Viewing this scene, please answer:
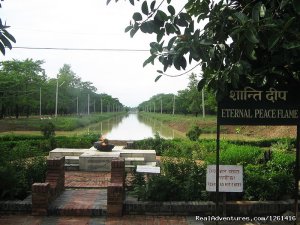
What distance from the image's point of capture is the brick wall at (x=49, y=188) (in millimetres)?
7309

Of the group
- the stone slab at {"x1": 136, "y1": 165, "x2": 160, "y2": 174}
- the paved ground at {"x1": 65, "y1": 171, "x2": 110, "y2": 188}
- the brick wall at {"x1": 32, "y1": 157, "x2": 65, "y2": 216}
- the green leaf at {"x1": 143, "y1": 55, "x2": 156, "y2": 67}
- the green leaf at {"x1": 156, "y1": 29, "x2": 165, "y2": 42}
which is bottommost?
the paved ground at {"x1": 65, "y1": 171, "x2": 110, "y2": 188}

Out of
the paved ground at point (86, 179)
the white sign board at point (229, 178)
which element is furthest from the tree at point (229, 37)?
the paved ground at point (86, 179)

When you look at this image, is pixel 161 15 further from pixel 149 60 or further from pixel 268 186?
pixel 268 186

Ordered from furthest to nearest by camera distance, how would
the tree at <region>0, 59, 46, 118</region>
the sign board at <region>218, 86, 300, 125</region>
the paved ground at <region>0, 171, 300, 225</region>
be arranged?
the tree at <region>0, 59, 46, 118</region>
the paved ground at <region>0, 171, 300, 225</region>
the sign board at <region>218, 86, 300, 125</region>

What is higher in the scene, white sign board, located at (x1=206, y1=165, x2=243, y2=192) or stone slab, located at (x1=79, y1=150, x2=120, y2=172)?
white sign board, located at (x1=206, y1=165, x2=243, y2=192)

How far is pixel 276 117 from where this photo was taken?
580 cm

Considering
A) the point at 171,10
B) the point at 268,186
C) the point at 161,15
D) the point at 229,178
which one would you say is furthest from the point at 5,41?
the point at 268,186

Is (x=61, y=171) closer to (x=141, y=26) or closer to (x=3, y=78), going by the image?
(x=141, y=26)

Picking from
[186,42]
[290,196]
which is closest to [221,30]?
[186,42]

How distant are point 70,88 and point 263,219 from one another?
66.7 m

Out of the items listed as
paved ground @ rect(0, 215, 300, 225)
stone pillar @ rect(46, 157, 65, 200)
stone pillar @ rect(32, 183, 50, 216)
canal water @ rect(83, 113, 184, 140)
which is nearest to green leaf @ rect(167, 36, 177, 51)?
paved ground @ rect(0, 215, 300, 225)

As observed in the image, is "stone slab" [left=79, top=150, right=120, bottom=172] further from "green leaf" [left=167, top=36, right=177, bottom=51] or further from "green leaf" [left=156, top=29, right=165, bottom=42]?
"green leaf" [left=167, top=36, right=177, bottom=51]

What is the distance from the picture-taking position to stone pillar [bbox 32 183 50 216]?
7.30 meters

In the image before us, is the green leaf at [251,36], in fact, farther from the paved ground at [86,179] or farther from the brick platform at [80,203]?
the paved ground at [86,179]
